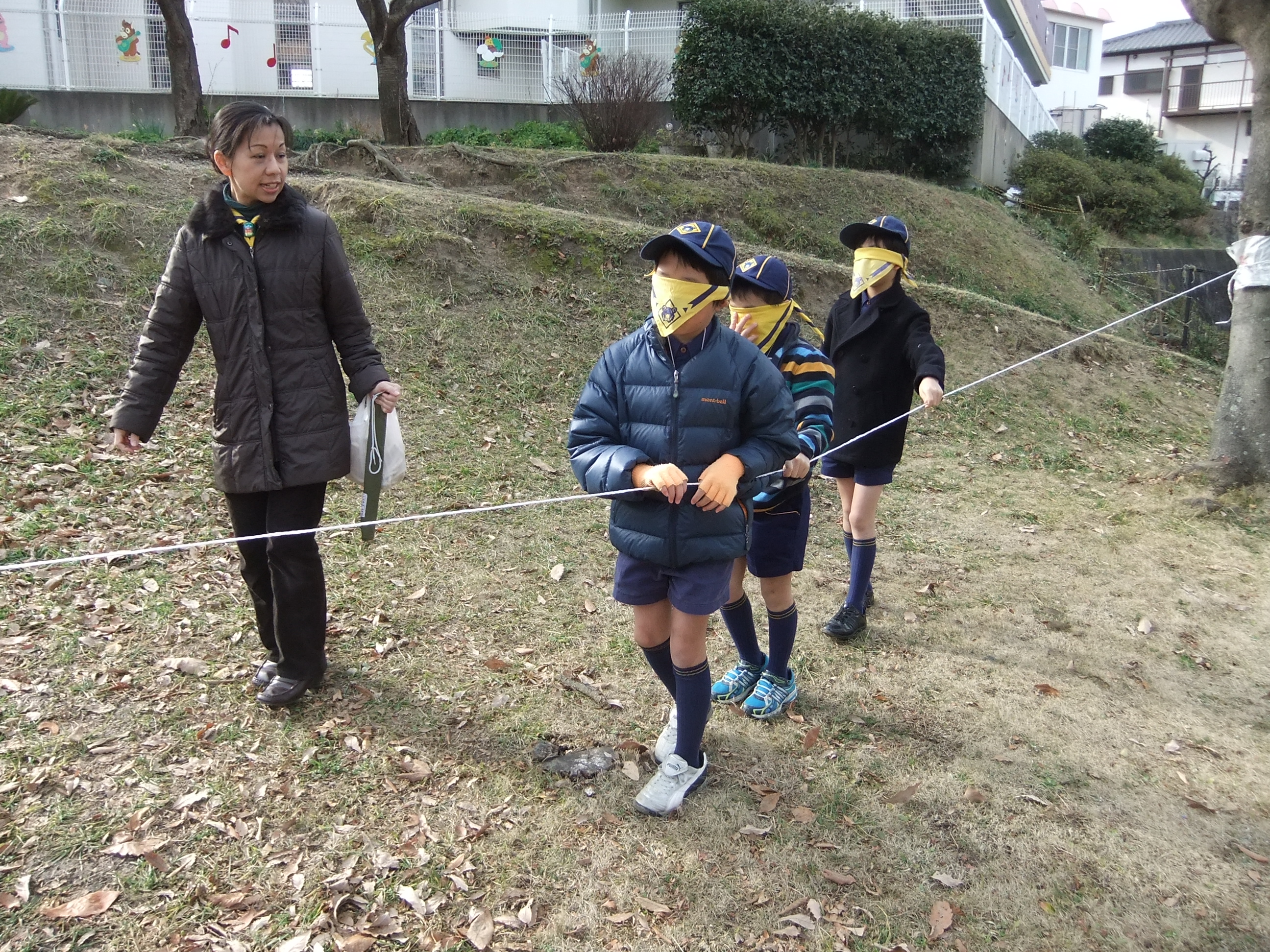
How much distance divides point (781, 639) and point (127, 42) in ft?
60.1

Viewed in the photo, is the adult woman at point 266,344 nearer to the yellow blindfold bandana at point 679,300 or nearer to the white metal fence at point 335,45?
the yellow blindfold bandana at point 679,300

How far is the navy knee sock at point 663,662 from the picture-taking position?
3.43 m

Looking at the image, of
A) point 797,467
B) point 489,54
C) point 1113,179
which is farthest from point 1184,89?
point 797,467

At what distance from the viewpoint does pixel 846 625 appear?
482 centimetres

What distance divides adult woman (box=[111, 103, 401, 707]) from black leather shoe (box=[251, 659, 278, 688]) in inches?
12.0

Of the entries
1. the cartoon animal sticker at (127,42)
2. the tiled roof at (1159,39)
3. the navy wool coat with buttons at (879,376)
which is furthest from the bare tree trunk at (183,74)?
the tiled roof at (1159,39)

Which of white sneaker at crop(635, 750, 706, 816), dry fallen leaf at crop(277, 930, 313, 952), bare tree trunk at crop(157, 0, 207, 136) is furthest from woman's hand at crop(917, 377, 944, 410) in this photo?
bare tree trunk at crop(157, 0, 207, 136)

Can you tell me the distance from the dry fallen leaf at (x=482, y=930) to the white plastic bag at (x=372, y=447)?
1568 millimetres

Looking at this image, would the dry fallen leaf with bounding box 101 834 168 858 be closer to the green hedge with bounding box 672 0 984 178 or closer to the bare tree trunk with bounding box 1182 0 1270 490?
the bare tree trunk with bounding box 1182 0 1270 490

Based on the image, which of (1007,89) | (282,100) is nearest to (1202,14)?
(1007,89)

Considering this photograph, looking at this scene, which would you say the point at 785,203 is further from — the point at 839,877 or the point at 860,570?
the point at 839,877

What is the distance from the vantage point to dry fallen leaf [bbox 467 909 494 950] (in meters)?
2.78

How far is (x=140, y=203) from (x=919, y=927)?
822 centimetres

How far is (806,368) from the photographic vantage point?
3.71m
